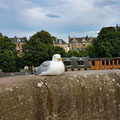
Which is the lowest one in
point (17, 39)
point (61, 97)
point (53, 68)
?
point (61, 97)

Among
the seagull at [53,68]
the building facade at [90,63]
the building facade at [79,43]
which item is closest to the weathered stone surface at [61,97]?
the seagull at [53,68]

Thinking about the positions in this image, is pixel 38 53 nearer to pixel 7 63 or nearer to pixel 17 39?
pixel 7 63

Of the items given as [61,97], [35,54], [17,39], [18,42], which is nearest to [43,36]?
[35,54]

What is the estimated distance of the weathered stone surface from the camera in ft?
5.86

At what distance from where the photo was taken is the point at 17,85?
1.84m

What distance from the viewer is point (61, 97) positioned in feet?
6.66

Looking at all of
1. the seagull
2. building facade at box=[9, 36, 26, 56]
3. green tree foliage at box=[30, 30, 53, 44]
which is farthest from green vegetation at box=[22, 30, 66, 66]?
the seagull

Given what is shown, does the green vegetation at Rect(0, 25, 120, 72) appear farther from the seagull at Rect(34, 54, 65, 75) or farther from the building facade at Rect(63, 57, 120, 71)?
the seagull at Rect(34, 54, 65, 75)

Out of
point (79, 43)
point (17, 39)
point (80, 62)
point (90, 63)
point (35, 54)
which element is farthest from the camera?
point (79, 43)

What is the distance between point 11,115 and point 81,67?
20.3 meters

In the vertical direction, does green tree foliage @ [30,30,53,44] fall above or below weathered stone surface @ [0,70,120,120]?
above

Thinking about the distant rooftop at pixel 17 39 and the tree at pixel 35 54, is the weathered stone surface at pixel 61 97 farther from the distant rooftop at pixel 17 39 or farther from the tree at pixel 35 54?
the distant rooftop at pixel 17 39

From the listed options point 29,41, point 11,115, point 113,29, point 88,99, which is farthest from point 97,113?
point 113,29

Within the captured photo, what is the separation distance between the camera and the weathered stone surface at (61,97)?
179 centimetres
